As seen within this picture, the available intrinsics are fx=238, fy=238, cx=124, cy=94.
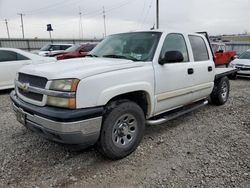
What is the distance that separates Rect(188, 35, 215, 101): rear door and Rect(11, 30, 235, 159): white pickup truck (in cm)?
3

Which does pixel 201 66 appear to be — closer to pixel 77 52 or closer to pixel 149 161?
pixel 149 161

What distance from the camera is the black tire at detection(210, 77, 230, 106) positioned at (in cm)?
597

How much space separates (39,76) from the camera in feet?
9.87

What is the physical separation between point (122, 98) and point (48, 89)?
1.03 m

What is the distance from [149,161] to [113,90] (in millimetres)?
1164

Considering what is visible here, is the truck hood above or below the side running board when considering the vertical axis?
above

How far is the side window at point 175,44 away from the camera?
3.96 m

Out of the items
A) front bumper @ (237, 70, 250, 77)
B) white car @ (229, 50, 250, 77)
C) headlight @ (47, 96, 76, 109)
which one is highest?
headlight @ (47, 96, 76, 109)

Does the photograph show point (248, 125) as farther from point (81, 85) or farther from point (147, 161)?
point (81, 85)

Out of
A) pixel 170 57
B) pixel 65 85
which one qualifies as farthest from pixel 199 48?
pixel 65 85

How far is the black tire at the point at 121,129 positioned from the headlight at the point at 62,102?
50 cm

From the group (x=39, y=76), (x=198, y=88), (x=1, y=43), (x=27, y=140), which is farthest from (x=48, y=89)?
(x=1, y=43)

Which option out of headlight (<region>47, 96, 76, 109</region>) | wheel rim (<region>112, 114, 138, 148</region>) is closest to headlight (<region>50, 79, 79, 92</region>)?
headlight (<region>47, 96, 76, 109</region>)

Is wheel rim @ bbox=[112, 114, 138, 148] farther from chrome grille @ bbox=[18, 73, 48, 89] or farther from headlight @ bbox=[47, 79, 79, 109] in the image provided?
chrome grille @ bbox=[18, 73, 48, 89]
